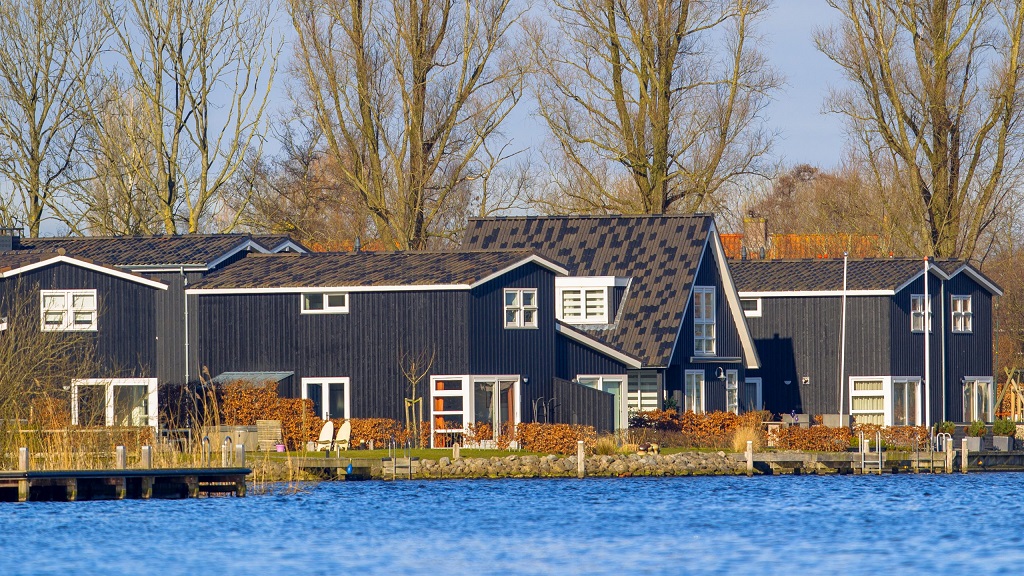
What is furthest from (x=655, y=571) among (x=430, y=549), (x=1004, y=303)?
(x=1004, y=303)

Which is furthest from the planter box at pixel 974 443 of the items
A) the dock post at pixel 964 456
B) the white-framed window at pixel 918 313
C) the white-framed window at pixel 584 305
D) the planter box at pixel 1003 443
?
the white-framed window at pixel 584 305

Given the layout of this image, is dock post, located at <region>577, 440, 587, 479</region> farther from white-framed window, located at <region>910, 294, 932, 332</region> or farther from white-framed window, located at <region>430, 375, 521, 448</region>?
white-framed window, located at <region>910, 294, 932, 332</region>

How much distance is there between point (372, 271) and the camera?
167 ft

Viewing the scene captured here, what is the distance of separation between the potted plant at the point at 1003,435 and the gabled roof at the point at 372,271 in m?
12.6

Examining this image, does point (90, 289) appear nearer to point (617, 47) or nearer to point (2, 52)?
point (2, 52)

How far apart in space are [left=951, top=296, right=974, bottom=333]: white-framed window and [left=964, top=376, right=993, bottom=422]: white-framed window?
5.23 feet

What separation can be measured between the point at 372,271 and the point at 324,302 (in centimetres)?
152

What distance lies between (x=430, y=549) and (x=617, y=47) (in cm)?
3315

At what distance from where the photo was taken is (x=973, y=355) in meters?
63.6

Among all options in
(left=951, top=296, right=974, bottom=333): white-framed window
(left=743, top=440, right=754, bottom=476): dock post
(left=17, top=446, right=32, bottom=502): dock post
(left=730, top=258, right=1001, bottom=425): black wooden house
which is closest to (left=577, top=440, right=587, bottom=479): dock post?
(left=743, top=440, right=754, bottom=476): dock post

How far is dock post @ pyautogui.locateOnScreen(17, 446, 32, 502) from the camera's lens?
38809mm

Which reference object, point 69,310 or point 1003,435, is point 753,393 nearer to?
point 1003,435

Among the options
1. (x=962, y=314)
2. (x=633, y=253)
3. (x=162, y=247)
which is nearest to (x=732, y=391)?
(x=633, y=253)

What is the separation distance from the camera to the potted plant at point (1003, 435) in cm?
5294
